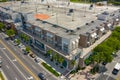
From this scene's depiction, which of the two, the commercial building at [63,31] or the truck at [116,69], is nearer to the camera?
the truck at [116,69]

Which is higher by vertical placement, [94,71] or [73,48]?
[73,48]

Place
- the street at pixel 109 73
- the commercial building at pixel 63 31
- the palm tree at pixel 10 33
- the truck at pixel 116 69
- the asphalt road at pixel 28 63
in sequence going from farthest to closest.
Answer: the palm tree at pixel 10 33 → the commercial building at pixel 63 31 → the truck at pixel 116 69 → the asphalt road at pixel 28 63 → the street at pixel 109 73

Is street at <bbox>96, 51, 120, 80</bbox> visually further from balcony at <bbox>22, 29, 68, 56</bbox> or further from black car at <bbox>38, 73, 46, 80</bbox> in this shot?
black car at <bbox>38, 73, 46, 80</bbox>

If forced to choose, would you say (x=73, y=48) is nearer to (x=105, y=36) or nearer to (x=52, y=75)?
(x=52, y=75)

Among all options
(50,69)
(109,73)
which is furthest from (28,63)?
(109,73)

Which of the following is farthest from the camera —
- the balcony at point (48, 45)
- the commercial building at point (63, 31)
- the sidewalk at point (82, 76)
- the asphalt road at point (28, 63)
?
the balcony at point (48, 45)

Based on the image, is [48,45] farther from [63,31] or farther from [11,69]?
[11,69]

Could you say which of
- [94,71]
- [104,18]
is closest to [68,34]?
[94,71]

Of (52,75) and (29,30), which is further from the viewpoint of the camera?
(29,30)

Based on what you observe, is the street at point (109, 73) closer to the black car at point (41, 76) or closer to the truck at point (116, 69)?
the truck at point (116, 69)

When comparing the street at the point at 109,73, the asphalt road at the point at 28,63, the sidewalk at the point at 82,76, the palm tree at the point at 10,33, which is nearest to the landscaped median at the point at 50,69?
the asphalt road at the point at 28,63

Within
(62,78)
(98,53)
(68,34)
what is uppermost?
(68,34)
